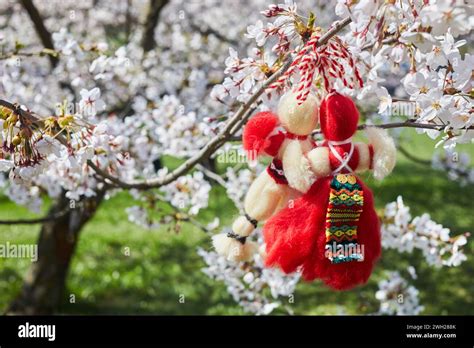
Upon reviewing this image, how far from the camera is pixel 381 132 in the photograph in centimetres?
185

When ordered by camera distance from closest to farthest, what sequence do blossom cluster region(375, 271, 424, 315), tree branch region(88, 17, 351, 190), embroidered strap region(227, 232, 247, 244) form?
tree branch region(88, 17, 351, 190)
embroidered strap region(227, 232, 247, 244)
blossom cluster region(375, 271, 424, 315)

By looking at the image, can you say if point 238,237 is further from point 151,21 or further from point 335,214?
point 151,21

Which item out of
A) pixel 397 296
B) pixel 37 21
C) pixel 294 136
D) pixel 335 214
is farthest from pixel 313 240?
pixel 37 21

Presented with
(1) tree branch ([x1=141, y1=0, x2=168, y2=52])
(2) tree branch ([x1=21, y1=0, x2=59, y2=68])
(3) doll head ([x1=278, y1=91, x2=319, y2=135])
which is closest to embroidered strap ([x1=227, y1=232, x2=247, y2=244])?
(3) doll head ([x1=278, y1=91, x2=319, y2=135])

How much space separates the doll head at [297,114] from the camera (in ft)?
5.82

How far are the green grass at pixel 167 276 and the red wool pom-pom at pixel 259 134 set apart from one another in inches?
97.4

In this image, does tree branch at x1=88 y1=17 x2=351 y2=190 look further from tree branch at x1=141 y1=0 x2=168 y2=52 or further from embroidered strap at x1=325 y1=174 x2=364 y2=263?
tree branch at x1=141 y1=0 x2=168 y2=52

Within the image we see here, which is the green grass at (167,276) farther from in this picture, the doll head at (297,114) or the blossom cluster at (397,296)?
the doll head at (297,114)

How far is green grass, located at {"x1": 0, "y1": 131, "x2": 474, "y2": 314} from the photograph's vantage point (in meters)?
5.14

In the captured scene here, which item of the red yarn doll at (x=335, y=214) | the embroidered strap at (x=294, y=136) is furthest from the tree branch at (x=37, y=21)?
the red yarn doll at (x=335, y=214)

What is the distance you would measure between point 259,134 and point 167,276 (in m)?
4.26

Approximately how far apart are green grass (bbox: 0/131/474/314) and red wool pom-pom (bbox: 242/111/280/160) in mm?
2473

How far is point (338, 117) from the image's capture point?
69.8 inches
